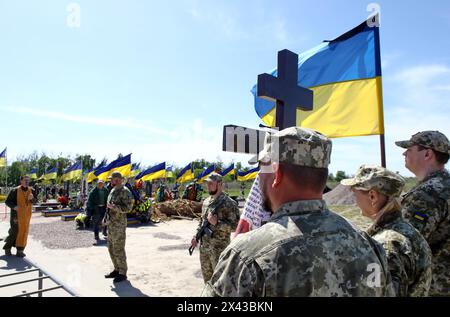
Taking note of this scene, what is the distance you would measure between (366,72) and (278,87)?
215 cm

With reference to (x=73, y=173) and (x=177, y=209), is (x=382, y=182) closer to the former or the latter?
(x=177, y=209)

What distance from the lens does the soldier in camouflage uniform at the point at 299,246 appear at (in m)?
1.26

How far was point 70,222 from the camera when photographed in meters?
14.4

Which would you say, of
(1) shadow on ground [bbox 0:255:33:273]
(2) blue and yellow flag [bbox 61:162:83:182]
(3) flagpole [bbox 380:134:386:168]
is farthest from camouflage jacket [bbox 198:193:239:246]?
(2) blue and yellow flag [bbox 61:162:83:182]

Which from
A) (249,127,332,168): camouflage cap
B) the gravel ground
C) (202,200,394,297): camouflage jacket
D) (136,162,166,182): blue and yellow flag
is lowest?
the gravel ground

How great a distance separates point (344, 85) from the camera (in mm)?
5000

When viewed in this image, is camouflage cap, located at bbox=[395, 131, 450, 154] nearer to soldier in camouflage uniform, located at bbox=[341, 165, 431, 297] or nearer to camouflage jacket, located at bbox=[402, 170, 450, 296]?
camouflage jacket, located at bbox=[402, 170, 450, 296]

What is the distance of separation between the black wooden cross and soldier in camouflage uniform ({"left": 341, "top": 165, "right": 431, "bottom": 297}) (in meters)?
1.18

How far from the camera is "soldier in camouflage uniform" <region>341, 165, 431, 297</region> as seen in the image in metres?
1.86

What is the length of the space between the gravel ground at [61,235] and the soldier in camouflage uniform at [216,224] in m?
5.94

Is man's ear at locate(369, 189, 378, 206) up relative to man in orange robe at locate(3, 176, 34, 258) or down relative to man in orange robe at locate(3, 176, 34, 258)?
up

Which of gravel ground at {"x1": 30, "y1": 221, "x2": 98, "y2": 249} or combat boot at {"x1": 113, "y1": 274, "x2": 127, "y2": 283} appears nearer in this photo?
combat boot at {"x1": 113, "y1": 274, "x2": 127, "y2": 283}

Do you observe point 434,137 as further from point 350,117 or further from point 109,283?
point 109,283

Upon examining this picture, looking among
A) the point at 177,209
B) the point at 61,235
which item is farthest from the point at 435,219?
the point at 177,209
